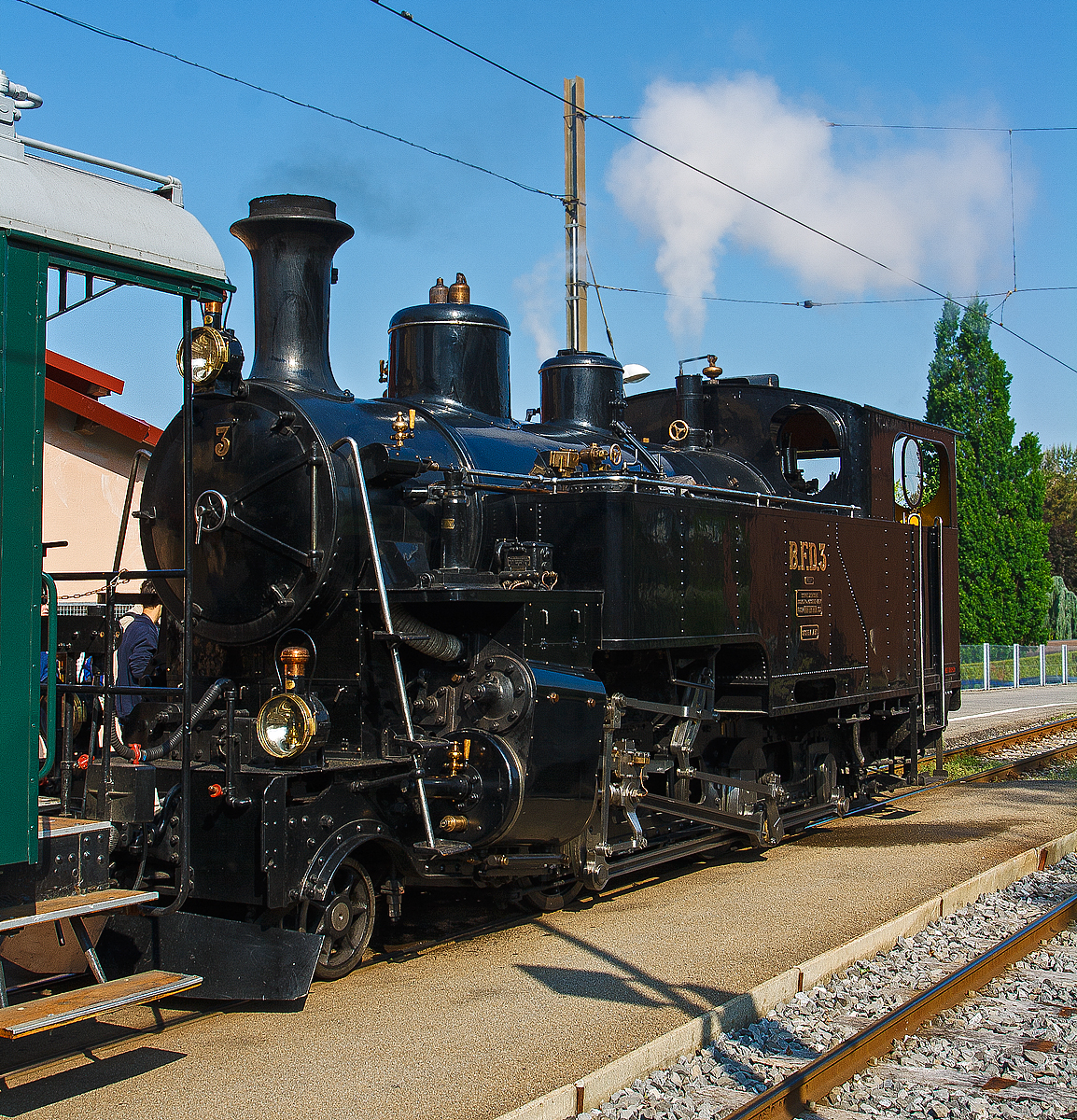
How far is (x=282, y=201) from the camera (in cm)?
610

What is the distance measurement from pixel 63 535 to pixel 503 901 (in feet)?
18.2

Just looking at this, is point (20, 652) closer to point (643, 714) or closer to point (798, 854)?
point (643, 714)

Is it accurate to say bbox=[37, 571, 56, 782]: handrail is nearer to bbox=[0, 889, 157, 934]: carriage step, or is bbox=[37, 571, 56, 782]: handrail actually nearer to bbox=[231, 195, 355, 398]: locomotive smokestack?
bbox=[0, 889, 157, 934]: carriage step

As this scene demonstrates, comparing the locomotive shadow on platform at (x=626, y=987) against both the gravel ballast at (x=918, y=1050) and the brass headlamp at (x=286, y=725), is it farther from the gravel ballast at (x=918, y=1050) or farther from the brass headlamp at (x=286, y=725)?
the brass headlamp at (x=286, y=725)

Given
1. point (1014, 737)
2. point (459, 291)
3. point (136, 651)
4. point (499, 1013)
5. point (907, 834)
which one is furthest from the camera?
point (1014, 737)

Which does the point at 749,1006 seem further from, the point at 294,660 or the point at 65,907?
the point at 65,907

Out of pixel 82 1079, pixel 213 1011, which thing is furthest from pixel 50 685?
pixel 213 1011

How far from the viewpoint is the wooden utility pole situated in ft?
43.1

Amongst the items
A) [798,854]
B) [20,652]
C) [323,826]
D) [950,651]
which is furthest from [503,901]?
[950,651]

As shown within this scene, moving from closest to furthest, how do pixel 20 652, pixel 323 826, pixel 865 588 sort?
pixel 20 652 < pixel 323 826 < pixel 865 588

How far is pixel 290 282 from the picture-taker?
614 centimetres

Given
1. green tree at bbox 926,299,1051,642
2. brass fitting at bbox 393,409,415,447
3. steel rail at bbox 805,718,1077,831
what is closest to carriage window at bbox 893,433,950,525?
steel rail at bbox 805,718,1077,831

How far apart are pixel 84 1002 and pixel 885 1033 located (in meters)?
2.86

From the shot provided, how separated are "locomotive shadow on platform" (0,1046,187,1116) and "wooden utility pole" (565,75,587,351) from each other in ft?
32.3
